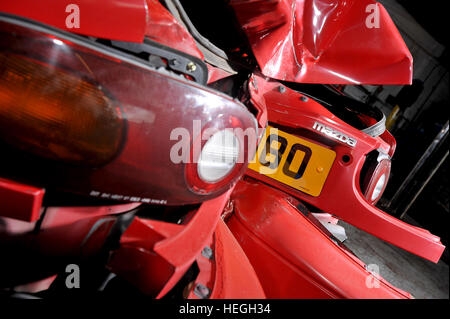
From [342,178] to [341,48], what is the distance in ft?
1.91

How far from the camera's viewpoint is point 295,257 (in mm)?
940

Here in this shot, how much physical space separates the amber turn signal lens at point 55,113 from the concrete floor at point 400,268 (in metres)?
2.72

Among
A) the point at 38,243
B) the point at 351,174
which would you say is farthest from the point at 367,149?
the point at 38,243

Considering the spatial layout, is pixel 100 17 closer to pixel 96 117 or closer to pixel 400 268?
pixel 96 117

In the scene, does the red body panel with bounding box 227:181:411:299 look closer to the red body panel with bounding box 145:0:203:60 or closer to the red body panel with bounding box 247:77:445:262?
the red body panel with bounding box 247:77:445:262

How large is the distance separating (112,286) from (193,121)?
0.70 meters

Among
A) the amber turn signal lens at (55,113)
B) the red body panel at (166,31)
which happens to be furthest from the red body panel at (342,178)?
the amber turn signal lens at (55,113)

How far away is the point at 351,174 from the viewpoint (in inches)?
45.8

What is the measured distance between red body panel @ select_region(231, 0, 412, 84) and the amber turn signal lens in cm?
72

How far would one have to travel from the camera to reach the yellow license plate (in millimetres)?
1162

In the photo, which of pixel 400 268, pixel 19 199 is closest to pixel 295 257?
pixel 19 199
